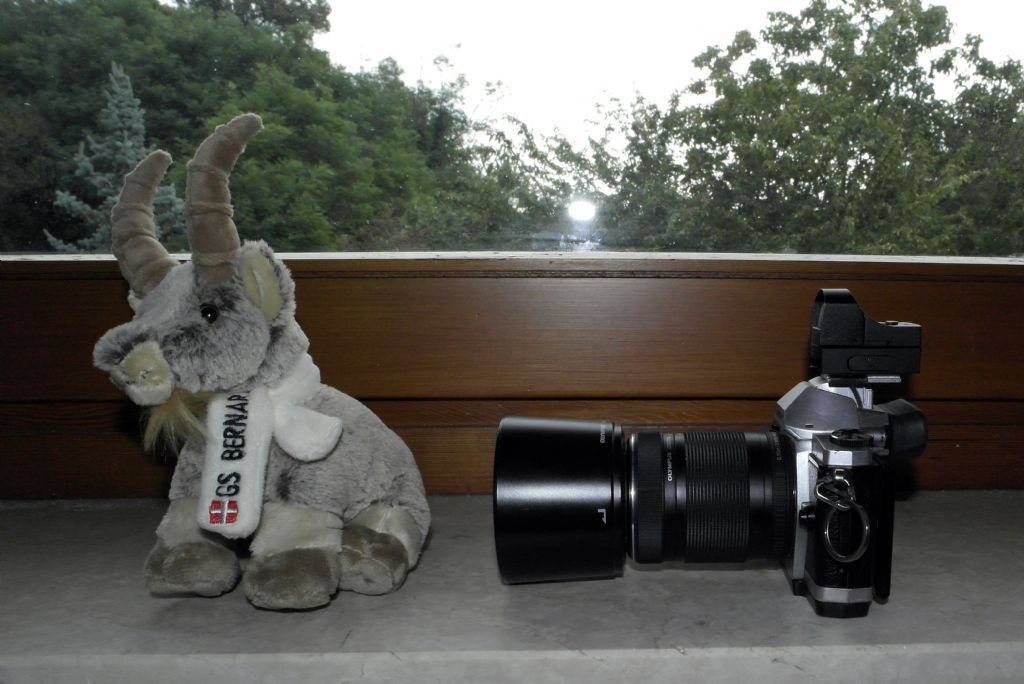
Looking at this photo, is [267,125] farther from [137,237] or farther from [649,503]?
[649,503]

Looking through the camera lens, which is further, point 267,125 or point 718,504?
point 267,125

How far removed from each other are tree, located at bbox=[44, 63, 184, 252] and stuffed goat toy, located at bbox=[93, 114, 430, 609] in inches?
12.9

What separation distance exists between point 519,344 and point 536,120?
1.10 ft

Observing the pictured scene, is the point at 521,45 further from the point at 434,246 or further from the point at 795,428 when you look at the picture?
the point at 795,428

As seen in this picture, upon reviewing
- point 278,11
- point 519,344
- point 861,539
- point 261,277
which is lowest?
point 861,539

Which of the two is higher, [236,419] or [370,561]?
[236,419]

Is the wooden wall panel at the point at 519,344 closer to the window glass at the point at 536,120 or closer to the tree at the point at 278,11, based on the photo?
the window glass at the point at 536,120

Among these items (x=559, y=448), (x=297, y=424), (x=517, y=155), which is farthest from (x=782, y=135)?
(x=297, y=424)

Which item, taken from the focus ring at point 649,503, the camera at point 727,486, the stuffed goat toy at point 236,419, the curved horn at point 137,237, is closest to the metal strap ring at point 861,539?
the camera at point 727,486

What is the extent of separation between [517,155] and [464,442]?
0.44m

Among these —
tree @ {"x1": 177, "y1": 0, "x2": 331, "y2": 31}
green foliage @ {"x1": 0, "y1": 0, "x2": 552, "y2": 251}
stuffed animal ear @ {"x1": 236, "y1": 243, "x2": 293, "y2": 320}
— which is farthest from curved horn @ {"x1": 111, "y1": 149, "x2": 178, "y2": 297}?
tree @ {"x1": 177, "y1": 0, "x2": 331, "y2": 31}

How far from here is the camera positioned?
859mm

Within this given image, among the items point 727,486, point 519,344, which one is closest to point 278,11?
point 519,344

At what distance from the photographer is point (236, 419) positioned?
33.9 inches
